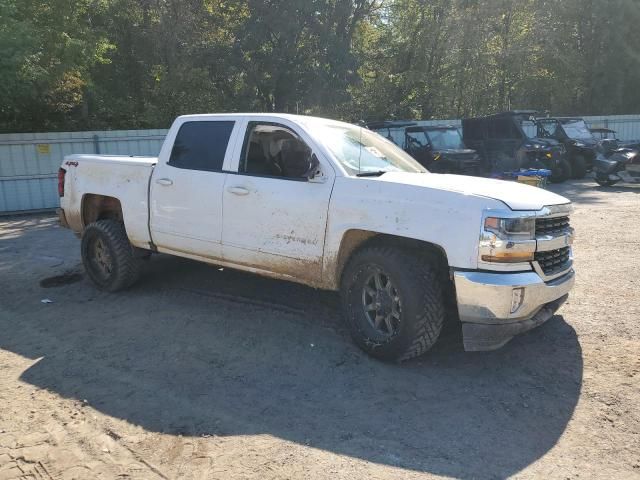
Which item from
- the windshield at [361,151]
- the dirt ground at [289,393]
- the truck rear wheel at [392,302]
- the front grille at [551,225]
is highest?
the windshield at [361,151]

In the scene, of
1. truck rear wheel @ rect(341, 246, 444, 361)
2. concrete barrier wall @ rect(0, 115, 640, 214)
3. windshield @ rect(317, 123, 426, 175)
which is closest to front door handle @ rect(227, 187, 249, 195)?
windshield @ rect(317, 123, 426, 175)

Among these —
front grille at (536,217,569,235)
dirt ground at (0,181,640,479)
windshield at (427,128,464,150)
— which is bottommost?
dirt ground at (0,181,640,479)

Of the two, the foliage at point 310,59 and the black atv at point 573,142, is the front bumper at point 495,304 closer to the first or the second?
the foliage at point 310,59

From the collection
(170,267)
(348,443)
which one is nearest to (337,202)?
(348,443)

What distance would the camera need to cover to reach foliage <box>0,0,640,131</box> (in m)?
15.4

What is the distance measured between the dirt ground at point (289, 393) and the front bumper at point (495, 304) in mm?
412

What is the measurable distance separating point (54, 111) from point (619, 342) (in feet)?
59.3

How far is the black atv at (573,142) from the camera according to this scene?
1875 centimetres

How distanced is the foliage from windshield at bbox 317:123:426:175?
32.4 ft

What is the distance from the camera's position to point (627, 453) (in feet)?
11.0

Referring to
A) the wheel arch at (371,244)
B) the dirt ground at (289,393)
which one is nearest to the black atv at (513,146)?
the dirt ground at (289,393)

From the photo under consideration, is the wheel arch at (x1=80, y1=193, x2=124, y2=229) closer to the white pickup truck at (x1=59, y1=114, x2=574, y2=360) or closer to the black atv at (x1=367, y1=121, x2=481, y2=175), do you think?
the white pickup truck at (x1=59, y1=114, x2=574, y2=360)

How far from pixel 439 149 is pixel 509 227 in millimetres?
13010

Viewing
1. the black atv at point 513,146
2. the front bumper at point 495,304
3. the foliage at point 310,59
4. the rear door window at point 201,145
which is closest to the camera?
the front bumper at point 495,304
